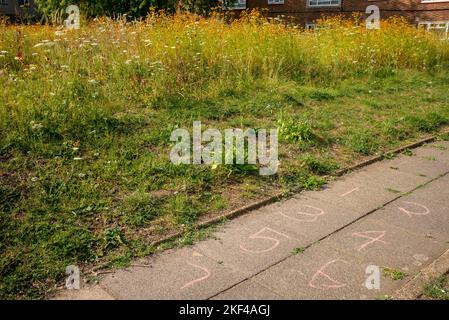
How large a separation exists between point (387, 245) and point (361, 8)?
24.5m

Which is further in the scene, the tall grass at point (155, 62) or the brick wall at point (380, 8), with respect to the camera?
the brick wall at point (380, 8)

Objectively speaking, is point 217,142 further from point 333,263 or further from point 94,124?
point 333,263

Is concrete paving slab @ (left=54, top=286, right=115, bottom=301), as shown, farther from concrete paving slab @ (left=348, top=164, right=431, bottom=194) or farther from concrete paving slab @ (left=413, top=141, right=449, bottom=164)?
concrete paving slab @ (left=413, top=141, right=449, bottom=164)

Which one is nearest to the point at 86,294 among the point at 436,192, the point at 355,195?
the point at 355,195

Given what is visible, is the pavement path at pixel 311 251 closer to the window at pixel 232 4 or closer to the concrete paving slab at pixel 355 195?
the concrete paving slab at pixel 355 195

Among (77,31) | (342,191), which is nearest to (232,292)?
(342,191)

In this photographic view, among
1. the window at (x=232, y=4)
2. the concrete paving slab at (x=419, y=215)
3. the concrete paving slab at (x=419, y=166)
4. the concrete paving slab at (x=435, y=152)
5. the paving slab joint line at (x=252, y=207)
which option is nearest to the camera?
the paving slab joint line at (x=252, y=207)

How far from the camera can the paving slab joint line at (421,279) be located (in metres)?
3.06

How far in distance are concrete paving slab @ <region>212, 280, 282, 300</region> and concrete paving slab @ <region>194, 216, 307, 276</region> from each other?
170 mm

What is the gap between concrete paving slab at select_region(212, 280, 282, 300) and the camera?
120 inches

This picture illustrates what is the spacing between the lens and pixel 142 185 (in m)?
4.56

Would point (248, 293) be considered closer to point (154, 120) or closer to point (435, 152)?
point (154, 120)

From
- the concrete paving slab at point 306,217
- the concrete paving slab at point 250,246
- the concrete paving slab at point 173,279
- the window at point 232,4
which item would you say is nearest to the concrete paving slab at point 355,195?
the concrete paving slab at point 306,217

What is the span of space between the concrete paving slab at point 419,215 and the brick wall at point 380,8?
17.3 metres
